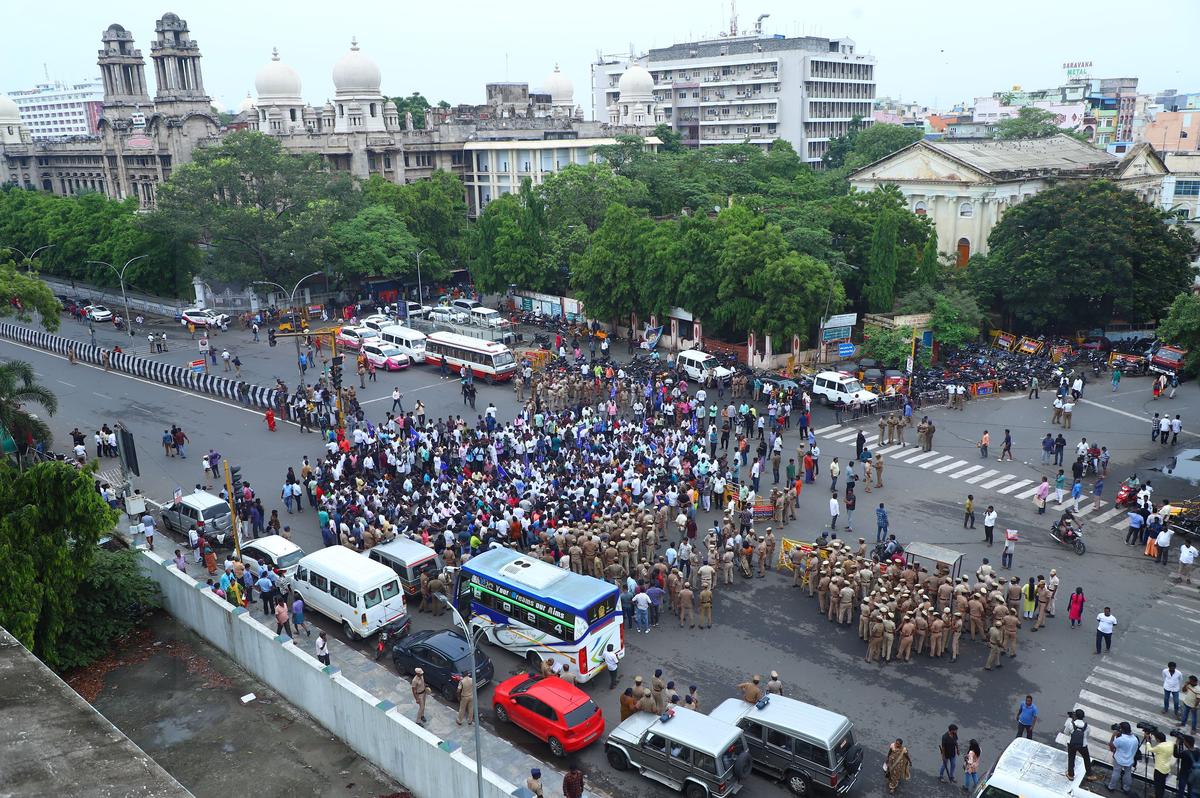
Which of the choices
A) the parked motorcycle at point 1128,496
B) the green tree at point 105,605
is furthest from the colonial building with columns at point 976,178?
the green tree at point 105,605

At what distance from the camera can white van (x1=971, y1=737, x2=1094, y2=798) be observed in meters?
13.1

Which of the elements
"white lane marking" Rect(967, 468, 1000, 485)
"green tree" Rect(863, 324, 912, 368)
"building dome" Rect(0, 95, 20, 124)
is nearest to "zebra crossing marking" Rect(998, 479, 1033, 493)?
"white lane marking" Rect(967, 468, 1000, 485)

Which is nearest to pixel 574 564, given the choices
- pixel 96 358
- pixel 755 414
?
pixel 755 414

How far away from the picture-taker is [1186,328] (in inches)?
1203

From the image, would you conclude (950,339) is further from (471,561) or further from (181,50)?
(181,50)

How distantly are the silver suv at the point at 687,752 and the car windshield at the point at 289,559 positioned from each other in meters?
9.95

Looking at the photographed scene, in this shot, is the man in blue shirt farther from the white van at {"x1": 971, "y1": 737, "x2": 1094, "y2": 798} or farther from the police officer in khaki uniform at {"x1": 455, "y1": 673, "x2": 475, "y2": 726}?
the police officer in khaki uniform at {"x1": 455, "y1": 673, "x2": 475, "y2": 726}

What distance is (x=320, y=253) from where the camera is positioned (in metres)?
53.8

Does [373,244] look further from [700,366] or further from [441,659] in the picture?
[441,659]

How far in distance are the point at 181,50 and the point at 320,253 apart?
3847 cm

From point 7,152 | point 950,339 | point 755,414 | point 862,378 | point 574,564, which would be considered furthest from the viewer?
point 7,152

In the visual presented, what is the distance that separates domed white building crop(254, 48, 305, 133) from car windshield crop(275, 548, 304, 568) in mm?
64344

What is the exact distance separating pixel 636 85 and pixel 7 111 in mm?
66894

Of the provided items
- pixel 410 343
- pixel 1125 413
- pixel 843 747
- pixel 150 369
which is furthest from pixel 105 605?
pixel 1125 413
